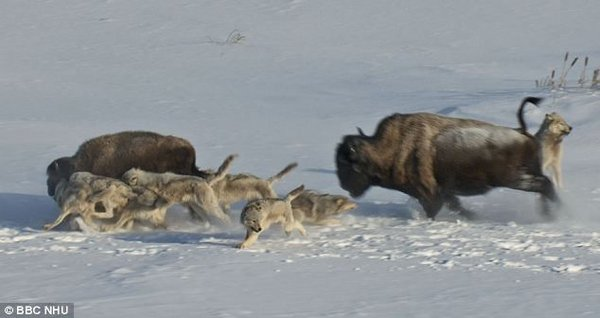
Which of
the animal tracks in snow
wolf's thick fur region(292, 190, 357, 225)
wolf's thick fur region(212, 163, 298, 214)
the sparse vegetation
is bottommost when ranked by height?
the animal tracks in snow

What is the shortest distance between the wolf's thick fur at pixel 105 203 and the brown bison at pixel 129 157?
88 centimetres

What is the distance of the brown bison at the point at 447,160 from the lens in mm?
12328

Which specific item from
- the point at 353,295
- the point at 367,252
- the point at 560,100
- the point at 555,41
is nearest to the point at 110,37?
the point at 555,41

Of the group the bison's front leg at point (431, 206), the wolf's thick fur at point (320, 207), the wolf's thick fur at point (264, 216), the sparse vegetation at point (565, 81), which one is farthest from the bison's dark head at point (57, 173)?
the sparse vegetation at point (565, 81)

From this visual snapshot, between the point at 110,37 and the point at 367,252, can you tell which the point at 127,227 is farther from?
the point at 110,37

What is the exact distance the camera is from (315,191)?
12633 mm

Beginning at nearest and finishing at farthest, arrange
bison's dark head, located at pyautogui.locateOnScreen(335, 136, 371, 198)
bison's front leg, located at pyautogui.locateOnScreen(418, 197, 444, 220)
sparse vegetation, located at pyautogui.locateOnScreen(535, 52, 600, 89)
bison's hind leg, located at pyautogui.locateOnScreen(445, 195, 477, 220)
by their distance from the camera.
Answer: bison's front leg, located at pyautogui.locateOnScreen(418, 197, 444, 220) → bison's hind leg, located at pyautogui.locateOnScreen(445, 195, 477, 220) → bison's dark head, located at pyautogui.locateOnScreen(335, 136, 371, 198) → sparse vegetation, located at pyautogui.locateOnScreen(535, 52, 600, 89)

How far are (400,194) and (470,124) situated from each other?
4.88 feet

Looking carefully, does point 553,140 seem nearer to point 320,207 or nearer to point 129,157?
point 320,207

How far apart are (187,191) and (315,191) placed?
141 centimetres

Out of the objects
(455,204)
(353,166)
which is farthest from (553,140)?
(353,166)

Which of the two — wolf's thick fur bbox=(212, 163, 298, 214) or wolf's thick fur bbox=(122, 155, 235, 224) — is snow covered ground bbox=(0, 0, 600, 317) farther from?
wolf's thick fur bbox=(212, 163, 298, 214)

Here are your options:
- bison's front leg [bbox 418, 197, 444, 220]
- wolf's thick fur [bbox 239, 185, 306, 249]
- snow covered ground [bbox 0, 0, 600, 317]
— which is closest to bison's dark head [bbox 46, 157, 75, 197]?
snow covered ground [bbox 0, 0, 600, 317]

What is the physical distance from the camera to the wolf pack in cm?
1180
